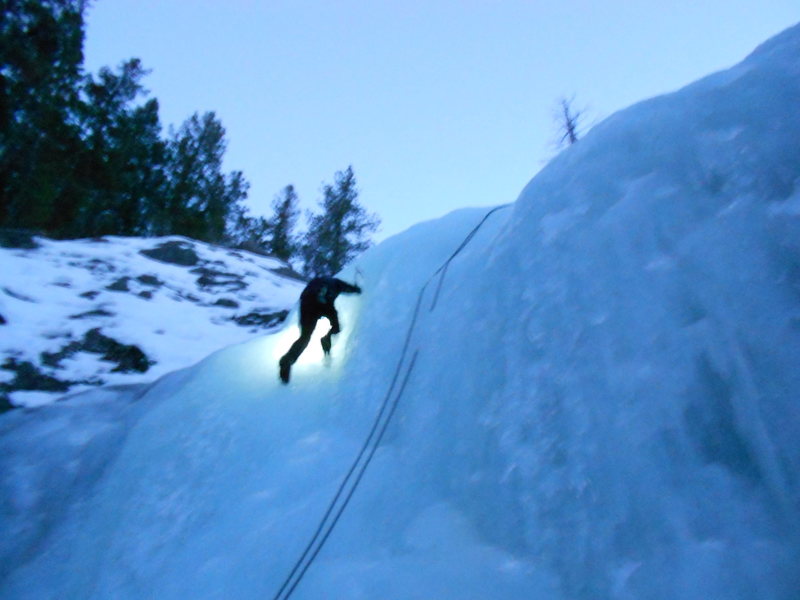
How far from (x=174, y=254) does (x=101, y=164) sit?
6727 mm

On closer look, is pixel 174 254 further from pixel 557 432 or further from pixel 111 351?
pixel 557 432

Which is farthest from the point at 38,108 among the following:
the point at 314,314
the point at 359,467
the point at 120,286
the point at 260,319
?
the point at 359,467

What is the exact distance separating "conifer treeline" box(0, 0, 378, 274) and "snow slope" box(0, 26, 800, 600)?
12.9m

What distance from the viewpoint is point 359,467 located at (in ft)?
12.9

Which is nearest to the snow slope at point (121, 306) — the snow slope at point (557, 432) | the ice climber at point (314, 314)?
the snow slope at point (557, 432)

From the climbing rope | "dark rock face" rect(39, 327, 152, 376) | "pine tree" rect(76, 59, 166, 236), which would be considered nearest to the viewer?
the climbing rope

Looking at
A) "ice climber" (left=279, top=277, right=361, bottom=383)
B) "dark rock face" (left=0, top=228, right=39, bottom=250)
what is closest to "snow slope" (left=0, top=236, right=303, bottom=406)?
"dark rock face" (left=0, top=228, right=39, bottom=250)

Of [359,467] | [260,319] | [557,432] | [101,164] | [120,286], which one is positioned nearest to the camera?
[557,432]

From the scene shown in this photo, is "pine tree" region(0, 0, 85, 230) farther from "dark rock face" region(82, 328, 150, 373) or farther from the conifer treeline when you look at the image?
"dark rock face" region(82, 328, 150, 373)

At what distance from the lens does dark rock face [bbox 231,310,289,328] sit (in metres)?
11.6

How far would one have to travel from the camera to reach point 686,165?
9.52ft

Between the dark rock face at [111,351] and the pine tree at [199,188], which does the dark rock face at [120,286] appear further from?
the pine tree at [199,188]

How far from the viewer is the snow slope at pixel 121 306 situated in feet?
27.3

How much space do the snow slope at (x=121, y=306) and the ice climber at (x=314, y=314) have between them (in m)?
4.01
